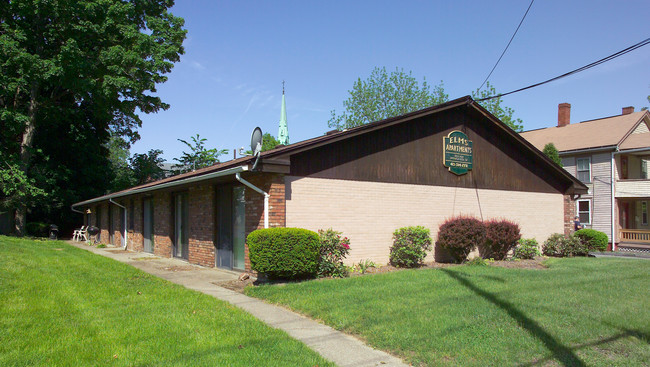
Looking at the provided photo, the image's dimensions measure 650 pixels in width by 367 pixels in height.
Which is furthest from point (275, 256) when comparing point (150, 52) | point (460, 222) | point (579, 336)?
point (150, 52)

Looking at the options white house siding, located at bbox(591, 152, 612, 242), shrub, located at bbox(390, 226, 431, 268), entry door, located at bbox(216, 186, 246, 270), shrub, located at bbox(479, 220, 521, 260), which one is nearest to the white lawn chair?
entry door, located at bbox(216, 186, 246, 270)

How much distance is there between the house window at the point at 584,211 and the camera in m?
26.4

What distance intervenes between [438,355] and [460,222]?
897cm

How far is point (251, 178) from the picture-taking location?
1059 centimetres

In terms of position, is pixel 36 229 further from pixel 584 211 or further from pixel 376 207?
pixel 584 211

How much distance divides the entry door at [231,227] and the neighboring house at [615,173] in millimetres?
22252

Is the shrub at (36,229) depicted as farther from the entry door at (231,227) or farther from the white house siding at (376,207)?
the white house siding at (376,207)

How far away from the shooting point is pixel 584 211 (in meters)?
26.7

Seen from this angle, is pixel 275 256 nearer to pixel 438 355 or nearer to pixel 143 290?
pixel 143 290

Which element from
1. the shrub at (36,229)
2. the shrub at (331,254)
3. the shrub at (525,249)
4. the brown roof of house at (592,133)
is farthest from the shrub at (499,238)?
the shrub at (36,229)

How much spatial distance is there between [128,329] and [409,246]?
7966 mm

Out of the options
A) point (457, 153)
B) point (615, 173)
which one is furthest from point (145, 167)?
point (615, 173)

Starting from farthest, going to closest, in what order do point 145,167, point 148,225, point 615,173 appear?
point 145,167
point 615,173
point 148,225

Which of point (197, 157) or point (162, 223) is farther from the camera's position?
point (197, 157)
